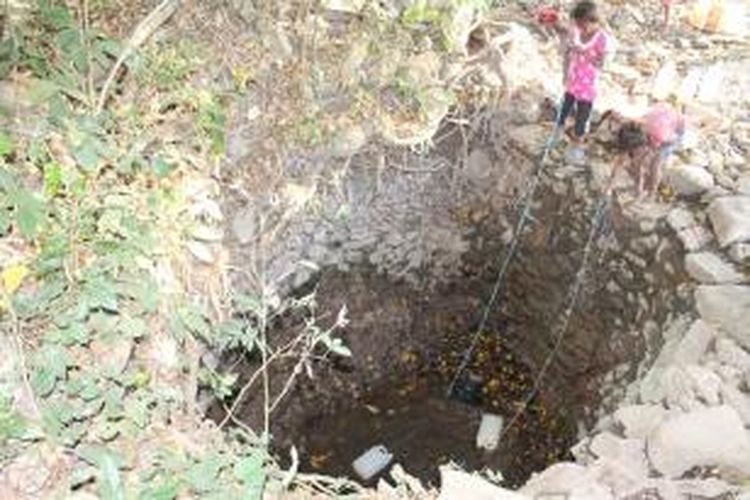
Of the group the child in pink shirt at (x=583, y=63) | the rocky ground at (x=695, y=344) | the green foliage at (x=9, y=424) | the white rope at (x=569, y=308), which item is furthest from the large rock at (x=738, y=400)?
the green foliage at (x=9, y=424)

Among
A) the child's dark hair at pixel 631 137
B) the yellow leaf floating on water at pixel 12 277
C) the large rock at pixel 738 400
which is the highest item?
the child's dark hair at pixel 631 137

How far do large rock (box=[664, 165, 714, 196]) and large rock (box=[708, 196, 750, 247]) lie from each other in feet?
0.45

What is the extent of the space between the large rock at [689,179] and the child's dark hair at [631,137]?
23 centimetres

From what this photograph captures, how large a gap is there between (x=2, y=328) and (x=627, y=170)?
3506mm

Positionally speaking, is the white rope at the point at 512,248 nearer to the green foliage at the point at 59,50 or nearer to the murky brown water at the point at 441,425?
the murky brown water at the point at 441,425

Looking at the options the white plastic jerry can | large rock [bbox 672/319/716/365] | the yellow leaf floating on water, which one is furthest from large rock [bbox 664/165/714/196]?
the yellow leaf floating on water

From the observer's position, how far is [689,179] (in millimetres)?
4949

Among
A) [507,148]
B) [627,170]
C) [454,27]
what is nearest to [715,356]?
[627,170]

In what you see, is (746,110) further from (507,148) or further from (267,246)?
(267,246)

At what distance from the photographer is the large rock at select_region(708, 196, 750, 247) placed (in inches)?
183

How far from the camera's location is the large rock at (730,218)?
4648 millimetres

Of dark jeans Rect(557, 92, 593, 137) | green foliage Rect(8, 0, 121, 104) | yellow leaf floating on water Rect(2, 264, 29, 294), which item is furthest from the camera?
dark jeans Rect(557, 92, 593, 137)

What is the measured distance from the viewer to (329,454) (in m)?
5.72

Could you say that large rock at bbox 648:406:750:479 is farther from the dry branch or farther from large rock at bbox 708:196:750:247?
the dry branch
